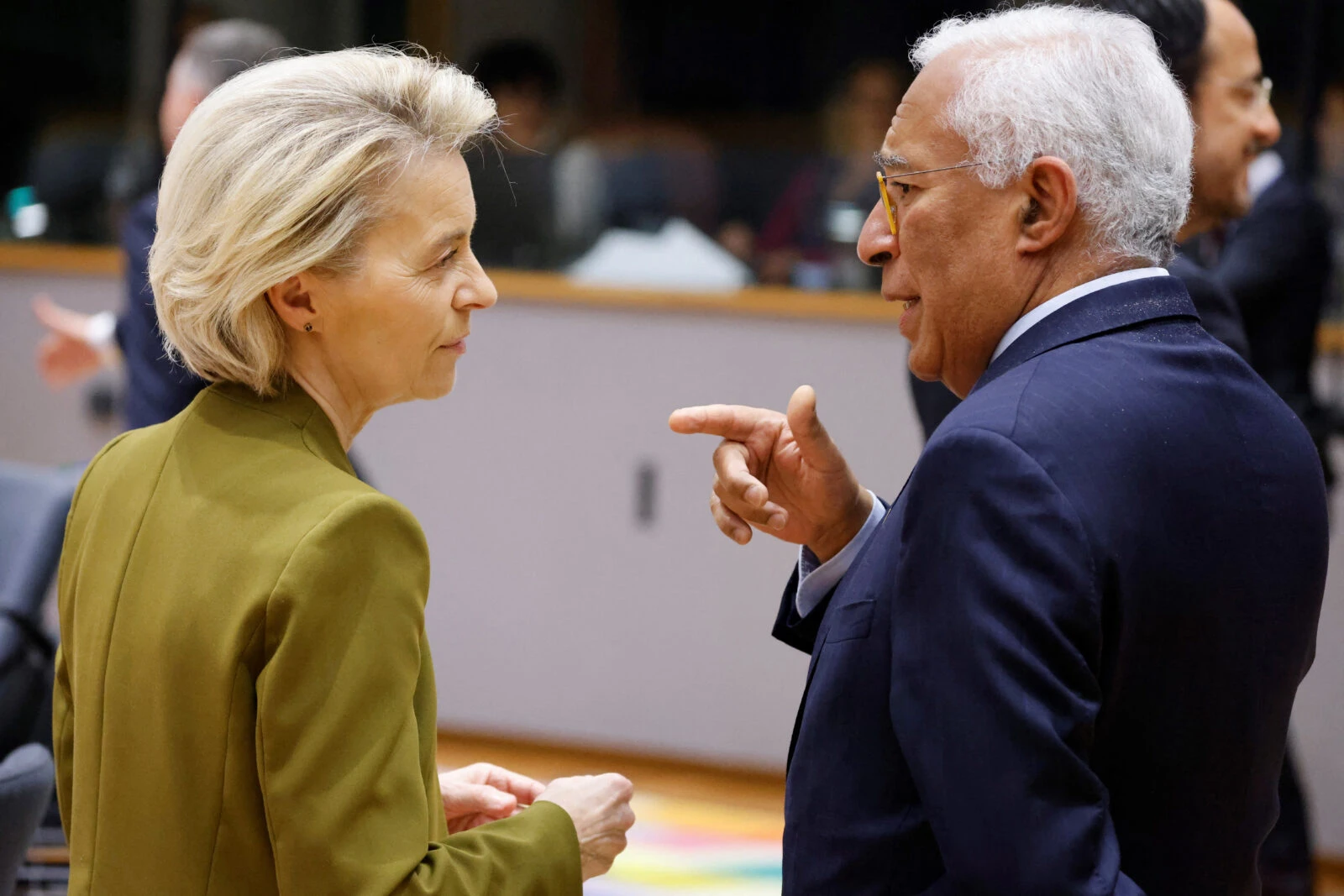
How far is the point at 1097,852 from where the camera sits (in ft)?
3.60

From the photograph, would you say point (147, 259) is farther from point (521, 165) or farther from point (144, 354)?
point (521, 165)

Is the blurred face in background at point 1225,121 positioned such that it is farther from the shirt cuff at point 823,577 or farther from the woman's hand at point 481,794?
the woman's hand at point 481,794

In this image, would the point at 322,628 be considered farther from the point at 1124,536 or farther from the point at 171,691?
the point at 1124,536

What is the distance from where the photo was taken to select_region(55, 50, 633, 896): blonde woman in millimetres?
1188

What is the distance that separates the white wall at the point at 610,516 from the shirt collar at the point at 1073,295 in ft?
9.22

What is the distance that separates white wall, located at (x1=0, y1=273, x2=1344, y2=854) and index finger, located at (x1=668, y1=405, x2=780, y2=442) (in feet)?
8.20

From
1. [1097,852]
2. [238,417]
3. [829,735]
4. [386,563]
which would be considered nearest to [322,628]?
[386,563]

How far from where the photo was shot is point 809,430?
1596 millimetres

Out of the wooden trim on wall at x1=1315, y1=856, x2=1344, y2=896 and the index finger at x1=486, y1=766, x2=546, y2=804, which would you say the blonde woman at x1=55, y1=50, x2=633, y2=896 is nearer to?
the index finger at x1=486, y1=766, x2=546, y2=804

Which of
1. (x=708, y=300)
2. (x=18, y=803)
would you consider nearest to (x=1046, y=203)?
(x=18, y=803)

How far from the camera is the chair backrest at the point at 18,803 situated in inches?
69.3

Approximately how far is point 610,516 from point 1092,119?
3.29 m

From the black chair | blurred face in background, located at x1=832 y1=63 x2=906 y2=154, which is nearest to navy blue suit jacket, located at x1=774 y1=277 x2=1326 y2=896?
the black chair

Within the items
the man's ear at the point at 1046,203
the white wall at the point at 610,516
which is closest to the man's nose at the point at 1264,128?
the man's ear at the point at 1046,203
